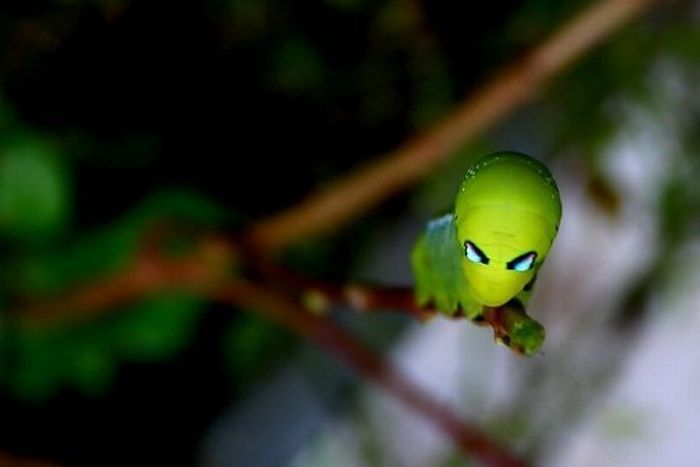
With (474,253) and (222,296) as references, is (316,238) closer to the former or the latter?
(222,296)

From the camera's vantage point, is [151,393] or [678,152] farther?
[151,393]

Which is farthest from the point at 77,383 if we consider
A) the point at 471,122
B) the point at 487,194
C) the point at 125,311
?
the point at 487,194

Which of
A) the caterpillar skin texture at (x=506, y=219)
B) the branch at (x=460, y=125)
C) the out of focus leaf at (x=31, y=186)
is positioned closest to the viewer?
the caterpillar skin texture at (x=506, y=219)

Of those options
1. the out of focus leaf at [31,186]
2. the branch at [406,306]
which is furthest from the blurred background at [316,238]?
the branch at [406,306]

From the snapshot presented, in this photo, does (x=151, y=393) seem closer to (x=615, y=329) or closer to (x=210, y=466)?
(x=210, y=466)

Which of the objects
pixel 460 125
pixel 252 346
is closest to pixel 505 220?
pixel 460 125

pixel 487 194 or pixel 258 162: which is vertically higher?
pixel 258 162

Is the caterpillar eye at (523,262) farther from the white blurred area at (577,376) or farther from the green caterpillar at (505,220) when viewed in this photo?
the white blurred area at (577,376)

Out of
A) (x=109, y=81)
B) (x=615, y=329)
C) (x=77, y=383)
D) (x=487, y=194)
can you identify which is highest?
(x=615, y=329)

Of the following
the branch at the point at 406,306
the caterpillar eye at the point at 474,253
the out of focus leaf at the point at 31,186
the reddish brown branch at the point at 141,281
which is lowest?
the caterpillar eye at the point at 474,253
